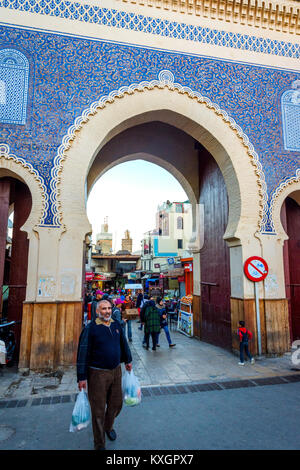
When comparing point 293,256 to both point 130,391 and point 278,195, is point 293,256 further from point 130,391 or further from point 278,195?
point 130,391

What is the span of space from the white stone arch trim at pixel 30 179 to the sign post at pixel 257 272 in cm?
441

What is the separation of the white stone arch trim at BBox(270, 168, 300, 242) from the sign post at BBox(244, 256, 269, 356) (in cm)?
85

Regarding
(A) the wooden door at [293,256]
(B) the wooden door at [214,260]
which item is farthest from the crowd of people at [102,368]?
(A) the wooden door at [293,256]

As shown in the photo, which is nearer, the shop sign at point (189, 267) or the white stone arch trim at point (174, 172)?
the white stone arch trim at point (174, 172)

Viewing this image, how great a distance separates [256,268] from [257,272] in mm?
88

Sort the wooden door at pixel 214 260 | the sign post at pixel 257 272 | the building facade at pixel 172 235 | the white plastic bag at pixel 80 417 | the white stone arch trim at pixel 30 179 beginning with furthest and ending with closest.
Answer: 1. the building facade at pixel 172 235
2. the wooden door at pixel 214 260
3. the sign post at pixel 257 272
4. the white stone arch trim at pixel 30 179
5. the white plastic bag at pixel 80 417

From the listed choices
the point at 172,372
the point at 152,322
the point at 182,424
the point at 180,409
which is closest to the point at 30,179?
the point at 152,322

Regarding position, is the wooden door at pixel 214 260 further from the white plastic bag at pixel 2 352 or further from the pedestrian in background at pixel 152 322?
the white plastic bag at pixel 2 352

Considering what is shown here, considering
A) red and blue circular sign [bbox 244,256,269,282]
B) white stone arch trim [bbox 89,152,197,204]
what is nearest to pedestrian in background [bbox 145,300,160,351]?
red and blue circular sign [bbox 244,256,269,282]

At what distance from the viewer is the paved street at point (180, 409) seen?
9.68 ft

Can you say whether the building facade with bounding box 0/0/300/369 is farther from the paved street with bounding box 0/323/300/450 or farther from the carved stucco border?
the paved street with bounding box 0/323/300/450

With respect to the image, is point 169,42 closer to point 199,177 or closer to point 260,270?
point 199,177

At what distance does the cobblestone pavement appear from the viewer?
455cm
